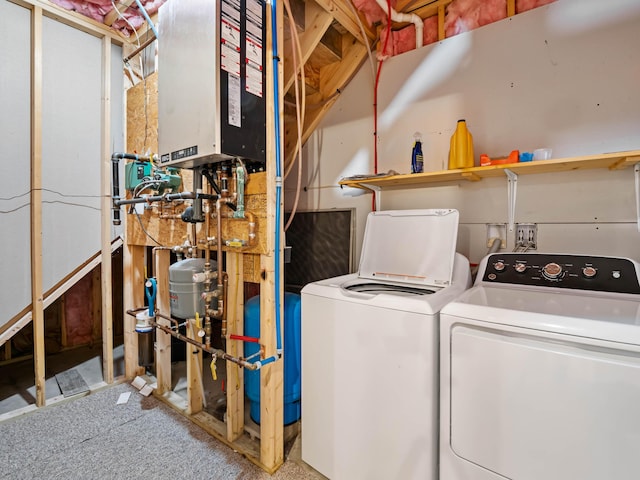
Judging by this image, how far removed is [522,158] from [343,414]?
1490 millimetres

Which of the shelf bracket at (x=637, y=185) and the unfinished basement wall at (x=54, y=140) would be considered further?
the unfinished basement wall at (x=54, y=140)

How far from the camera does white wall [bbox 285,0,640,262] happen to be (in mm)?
1438

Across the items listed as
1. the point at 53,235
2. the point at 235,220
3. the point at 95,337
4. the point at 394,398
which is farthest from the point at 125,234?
the point at 394,398

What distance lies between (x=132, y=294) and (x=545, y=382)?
2627mm

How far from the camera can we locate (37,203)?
81.4 inches

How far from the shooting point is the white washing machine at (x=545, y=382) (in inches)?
→ 33.9

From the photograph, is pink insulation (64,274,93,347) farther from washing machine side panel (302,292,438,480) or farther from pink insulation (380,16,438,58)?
pink insulation (380,16,438,58)

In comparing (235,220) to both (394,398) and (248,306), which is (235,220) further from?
(394,398)

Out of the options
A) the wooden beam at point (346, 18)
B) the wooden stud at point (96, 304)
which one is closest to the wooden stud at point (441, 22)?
the wooden beam at point (346, 18)

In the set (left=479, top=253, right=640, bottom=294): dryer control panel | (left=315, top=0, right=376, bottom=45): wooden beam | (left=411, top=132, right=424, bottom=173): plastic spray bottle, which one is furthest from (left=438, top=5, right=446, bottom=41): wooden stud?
(left=479, top=253, right=640, bottom=294): dryer control panel

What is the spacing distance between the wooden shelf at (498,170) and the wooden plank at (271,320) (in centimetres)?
60

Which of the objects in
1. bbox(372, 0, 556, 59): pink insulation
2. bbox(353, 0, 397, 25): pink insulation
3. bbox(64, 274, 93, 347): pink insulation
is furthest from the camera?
bbox(64, 274, 93, 347): pink insulation

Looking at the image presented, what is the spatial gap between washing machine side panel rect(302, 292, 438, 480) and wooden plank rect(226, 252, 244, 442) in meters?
0.45

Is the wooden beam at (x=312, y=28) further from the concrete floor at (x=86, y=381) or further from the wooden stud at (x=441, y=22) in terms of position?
the concrete floor at (x=86, y=381)
